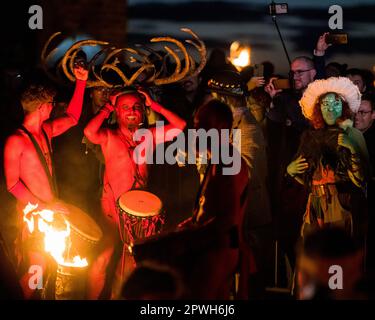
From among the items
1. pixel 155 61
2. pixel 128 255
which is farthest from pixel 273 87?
pixel 128 255

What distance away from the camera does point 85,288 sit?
9852 mm

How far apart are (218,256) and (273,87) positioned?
3.81 meters

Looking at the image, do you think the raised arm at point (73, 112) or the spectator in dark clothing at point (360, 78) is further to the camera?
the spectator in dark clothing at point (360, 78)

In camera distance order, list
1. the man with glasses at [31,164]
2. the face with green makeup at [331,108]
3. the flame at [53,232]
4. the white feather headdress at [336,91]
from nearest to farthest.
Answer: the flame at [53,232] < the man with glasses at [31,164] < the face with green makeup at [331,108] < the white feather headdress at [336,91]

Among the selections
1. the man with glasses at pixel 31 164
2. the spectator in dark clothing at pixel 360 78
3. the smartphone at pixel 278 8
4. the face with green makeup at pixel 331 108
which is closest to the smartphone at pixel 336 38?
the spectator in dark clothing at pixel 360 78

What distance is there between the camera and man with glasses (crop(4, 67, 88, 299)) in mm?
9734

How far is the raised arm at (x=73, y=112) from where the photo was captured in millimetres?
10227

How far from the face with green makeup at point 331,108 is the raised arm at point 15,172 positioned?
2.42 metres

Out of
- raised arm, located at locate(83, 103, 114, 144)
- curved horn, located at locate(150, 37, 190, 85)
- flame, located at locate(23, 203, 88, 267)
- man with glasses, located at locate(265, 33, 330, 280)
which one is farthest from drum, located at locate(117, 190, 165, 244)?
man with glasses, located at locate(265, 33, 330, 280)

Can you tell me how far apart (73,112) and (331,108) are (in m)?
2.16

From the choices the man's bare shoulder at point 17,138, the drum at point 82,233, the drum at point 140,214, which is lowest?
the drum at point 82,233

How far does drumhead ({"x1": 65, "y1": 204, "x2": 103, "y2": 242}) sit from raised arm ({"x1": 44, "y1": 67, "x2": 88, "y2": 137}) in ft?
3.01

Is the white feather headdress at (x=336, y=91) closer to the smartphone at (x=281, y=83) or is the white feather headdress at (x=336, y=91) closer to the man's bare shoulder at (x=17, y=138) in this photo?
the smartphone at (x=281, y=83)

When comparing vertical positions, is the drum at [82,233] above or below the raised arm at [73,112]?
below
